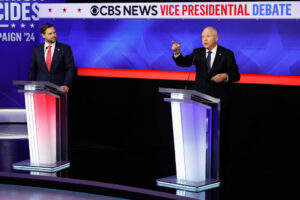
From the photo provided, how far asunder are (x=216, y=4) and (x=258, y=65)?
2.66 feet

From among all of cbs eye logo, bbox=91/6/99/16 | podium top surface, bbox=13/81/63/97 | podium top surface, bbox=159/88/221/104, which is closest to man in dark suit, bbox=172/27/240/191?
podium top surface, bbox=159/88/221/104

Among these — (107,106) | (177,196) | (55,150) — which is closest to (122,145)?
(107,106)

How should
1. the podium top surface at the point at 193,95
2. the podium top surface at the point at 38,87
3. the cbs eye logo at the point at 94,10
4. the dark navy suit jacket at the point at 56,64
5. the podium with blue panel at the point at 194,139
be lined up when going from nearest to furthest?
the podium top surface at the point at 193,95 → the podium with blue panel at the point at 194,139 → the podium top surface at the point at 38,87 → the dark navy suit jacket at the point at 56,64 → the cbs eye logo at the point at 94,10

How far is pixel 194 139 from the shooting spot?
3990 millimetres

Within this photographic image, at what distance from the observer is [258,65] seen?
5.80 metres

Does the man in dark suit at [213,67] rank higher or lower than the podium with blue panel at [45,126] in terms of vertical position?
higher

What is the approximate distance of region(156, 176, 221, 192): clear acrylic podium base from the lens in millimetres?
3988

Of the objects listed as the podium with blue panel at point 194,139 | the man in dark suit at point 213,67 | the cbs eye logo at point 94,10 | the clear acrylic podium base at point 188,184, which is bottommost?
the clear acrylic podium base at point 188,184

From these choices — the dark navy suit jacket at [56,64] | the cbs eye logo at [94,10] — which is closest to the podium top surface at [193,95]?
the dark navy suit jacket at [56,64]

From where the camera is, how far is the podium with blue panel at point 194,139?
3.95 m

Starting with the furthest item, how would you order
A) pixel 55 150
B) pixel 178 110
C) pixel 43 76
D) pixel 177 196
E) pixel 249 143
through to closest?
pixel 249 143
pixel 43 76
pixel 55 150
pixel 178 110
pixel 177 196

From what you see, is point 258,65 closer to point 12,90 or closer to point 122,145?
point 122,145

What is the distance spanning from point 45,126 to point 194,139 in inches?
53.0

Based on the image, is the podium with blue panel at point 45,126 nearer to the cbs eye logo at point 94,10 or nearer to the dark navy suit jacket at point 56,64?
the dark navy suit jacket at point 56,64
